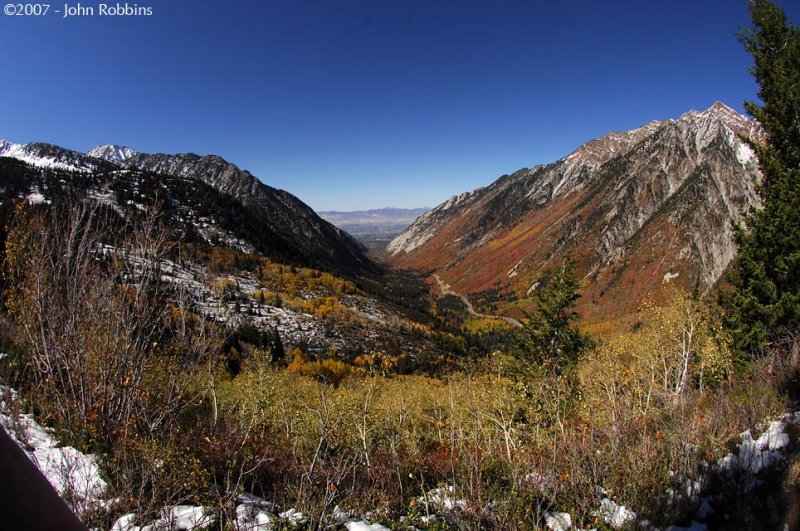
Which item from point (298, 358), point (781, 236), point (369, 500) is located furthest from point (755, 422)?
point (298, 358)

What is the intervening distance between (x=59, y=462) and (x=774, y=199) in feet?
102

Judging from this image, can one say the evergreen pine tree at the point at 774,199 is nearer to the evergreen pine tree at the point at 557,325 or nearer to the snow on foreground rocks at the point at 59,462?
the evergreen pine tree at the point at 557,325

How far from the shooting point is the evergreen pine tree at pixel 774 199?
61.9 ft

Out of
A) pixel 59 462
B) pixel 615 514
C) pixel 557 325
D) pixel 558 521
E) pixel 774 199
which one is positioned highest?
pixel 774 199

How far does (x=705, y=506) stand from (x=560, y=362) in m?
23.4

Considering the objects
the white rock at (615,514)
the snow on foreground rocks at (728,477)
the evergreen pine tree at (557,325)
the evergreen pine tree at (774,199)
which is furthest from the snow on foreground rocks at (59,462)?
the evergreen pine tree at (557,325)

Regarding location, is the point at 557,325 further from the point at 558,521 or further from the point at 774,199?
the point at 558,521

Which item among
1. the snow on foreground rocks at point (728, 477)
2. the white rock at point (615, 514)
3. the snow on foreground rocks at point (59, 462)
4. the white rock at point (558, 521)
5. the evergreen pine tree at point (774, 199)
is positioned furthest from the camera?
the evergreen pine tree at point (774, 199)

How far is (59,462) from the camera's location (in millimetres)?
10875

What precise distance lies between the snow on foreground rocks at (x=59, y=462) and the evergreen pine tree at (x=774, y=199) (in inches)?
1035

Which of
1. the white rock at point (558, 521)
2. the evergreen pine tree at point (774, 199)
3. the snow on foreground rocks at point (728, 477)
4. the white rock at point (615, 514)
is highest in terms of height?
the evergreen pine tree at point (774, 199)

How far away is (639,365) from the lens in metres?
27.7

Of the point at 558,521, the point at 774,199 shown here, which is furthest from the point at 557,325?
the point at 558,521

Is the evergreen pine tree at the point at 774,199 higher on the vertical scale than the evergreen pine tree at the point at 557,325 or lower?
higher
